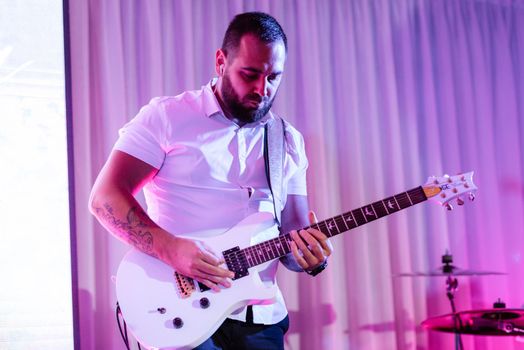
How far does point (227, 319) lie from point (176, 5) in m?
2.03

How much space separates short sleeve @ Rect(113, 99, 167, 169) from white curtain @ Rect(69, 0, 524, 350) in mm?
1012

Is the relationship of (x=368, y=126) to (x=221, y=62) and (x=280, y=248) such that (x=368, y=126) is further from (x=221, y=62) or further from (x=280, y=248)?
(x=280, y=248)

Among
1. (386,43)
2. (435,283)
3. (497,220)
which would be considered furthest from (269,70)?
(497,220)

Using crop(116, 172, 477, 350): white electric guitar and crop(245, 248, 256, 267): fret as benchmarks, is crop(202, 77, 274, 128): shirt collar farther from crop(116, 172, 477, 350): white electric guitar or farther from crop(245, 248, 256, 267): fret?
crop(245, 248, 256, 267): fret

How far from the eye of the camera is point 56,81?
3207 millimetres

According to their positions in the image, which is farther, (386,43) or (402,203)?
(386,43)

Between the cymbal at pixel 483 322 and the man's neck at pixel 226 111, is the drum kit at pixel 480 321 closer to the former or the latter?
the cymbal at pixel 483 322

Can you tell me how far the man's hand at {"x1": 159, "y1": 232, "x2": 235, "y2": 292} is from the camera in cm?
209

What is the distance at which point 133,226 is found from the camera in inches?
85.0

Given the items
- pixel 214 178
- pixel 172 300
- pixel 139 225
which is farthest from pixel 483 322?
pixel 139 225

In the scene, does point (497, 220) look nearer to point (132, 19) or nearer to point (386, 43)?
point (386, 43)

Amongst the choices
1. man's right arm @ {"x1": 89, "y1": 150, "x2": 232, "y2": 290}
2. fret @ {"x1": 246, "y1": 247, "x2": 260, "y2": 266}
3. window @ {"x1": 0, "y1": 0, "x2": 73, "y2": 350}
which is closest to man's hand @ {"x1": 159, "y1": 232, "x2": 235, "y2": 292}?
man's right arm @ {"x1": 89, "y1": 150, "x2": 232, "y2": 290}

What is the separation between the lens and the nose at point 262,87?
2318mm

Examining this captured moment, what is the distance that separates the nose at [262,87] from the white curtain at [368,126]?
123cm
